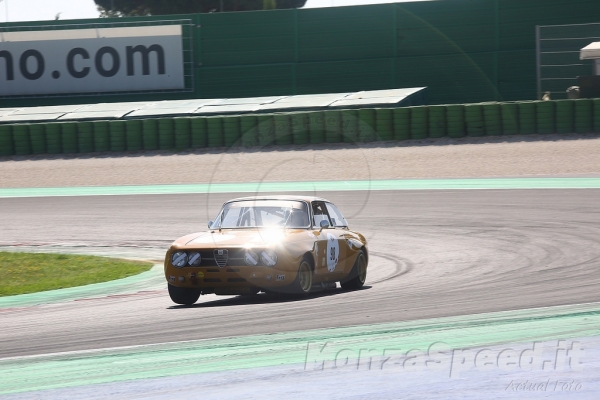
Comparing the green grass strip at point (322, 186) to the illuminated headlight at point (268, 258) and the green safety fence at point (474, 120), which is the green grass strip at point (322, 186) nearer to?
the green safety fence at point (474, 120)

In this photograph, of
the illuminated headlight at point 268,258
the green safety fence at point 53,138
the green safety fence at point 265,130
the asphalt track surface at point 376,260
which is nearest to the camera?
the asphalt track surface at point 376,260

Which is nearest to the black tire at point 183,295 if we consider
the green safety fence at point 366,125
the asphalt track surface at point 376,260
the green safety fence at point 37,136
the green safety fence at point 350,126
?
the asphalt track surface at point 376,260

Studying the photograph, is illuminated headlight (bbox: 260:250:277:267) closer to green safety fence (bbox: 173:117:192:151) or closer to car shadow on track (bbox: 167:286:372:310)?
car shadow on track (bbox: 167:286:372:310)

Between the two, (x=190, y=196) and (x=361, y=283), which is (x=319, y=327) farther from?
(x=190, y=196)

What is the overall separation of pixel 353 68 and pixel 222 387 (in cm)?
3161

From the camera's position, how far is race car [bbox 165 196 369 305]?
330 inches

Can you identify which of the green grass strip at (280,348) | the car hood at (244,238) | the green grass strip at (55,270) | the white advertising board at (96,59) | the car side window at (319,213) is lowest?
the green grass strip at (55,270)

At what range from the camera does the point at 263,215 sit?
30.5ft

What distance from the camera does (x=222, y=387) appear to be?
5117 mm

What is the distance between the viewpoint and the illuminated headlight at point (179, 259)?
8547 mm

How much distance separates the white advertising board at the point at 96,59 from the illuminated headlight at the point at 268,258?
94.6ft

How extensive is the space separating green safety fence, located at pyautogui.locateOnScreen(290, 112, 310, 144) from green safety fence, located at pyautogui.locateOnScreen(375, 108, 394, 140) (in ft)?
7.51

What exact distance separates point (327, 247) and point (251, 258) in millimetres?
1195

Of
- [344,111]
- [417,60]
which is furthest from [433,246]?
[417,60]
